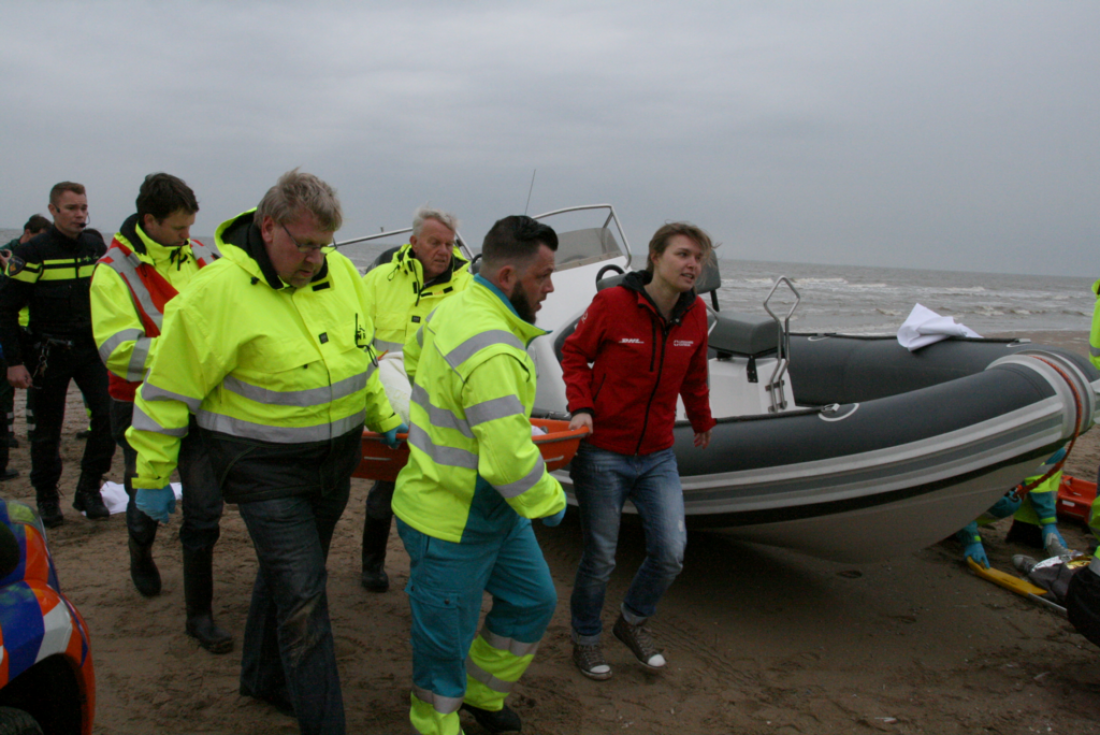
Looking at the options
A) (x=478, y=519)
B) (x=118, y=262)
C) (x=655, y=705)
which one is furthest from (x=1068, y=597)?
(x=118, y=262)

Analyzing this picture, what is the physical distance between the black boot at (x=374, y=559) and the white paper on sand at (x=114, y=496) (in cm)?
139

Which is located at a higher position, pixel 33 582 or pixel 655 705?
pixel 33 582

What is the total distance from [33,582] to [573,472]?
1.66m

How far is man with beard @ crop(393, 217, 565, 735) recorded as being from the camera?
72.1 inches

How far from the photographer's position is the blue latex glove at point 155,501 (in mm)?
2084

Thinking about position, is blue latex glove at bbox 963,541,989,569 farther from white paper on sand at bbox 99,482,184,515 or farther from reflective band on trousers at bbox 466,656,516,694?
white paper on sand at bbox 99,482,184,515

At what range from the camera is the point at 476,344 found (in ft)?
6.01

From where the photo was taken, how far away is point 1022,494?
13.1ft

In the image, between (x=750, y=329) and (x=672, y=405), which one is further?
(x=750, y=329)

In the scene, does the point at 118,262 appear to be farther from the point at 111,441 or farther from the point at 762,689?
the point at 762,689

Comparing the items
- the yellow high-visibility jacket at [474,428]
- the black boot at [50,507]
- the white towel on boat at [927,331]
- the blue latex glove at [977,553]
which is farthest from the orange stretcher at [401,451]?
the white towel on boat at [927,331]

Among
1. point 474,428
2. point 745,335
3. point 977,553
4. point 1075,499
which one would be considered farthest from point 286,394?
point 1075,499

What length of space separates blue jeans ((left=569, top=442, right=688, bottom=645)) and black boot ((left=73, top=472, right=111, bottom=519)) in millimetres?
2741

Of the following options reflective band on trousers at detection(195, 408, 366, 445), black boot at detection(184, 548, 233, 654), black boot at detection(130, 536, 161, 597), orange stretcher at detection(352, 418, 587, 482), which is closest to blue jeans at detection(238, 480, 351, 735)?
reflective band on trousers at detection(195, 408, 366, 445)
